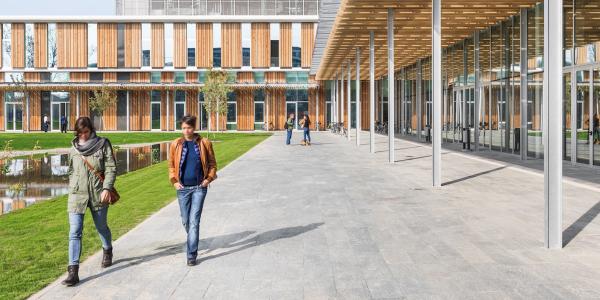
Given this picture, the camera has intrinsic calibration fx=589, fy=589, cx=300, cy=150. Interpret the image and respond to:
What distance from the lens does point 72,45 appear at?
54.5 m

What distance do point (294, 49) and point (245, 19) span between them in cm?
524

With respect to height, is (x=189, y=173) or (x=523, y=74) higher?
(x=523, y=74)

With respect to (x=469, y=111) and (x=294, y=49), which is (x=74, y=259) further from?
(x=294, y=49)

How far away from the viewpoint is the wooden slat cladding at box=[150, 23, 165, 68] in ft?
177

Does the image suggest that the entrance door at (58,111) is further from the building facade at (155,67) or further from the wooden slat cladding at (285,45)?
the wooden slat cladding at (285,45)

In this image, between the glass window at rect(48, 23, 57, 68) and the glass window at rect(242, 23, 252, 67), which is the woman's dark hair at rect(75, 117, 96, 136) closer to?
the glass window at rect(242, 23, 252, 67)

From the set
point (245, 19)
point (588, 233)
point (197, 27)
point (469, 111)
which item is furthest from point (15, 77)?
point (588, 233)

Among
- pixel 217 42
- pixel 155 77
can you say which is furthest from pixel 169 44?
pixel 217 42

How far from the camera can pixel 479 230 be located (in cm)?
741

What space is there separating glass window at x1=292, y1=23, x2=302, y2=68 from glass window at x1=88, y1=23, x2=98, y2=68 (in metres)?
18.2

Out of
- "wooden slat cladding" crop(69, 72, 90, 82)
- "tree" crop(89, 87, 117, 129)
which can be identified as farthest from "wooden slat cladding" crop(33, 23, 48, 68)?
"tree" crop(89, 87, 117, 129)

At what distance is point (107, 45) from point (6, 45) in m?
9.36

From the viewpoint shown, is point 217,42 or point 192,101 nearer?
point 217,42

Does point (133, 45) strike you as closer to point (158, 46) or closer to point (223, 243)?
point (158, 46)
